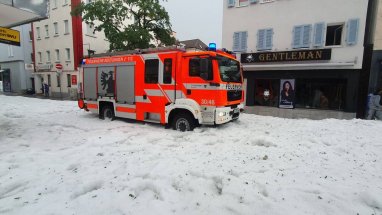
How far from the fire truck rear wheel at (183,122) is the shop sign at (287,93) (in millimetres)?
8119

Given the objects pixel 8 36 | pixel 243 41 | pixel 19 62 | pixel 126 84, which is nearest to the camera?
pixel 8 36

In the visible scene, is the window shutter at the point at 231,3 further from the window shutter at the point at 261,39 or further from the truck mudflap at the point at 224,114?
the truck mudflap at the point at 224,114

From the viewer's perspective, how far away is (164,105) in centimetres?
773

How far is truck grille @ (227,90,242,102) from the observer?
7402 mm

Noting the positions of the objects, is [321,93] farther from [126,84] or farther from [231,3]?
[126,84]

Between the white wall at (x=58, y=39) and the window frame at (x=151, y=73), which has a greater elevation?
the white wall at (x=58, y=39)

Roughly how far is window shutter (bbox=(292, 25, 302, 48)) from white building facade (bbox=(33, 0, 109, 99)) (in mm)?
20518

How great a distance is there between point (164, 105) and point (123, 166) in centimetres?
366

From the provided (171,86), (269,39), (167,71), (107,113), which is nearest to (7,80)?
(107,113)

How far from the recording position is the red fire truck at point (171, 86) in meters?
6.95

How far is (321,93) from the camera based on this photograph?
12516mm

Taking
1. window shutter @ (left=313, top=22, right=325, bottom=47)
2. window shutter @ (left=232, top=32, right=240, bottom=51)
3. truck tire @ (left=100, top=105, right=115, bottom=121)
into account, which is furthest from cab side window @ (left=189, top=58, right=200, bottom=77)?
window shutter @ (left=313, top=22, right=325, bottom=47)

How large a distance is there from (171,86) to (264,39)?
833cm

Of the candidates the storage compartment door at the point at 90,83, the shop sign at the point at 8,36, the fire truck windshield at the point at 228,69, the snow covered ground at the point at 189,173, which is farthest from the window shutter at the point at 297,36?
the shop sign at the point at 8,36
